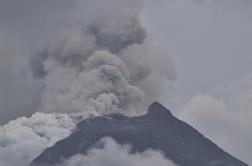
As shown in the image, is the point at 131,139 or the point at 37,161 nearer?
the point at 37,161

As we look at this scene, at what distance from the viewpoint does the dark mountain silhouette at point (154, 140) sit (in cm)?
17411

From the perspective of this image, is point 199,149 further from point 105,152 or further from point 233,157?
point 105,152

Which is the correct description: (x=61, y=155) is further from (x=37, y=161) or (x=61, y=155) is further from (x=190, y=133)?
(x=190, y=133)

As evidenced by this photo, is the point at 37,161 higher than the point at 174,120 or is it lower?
lower

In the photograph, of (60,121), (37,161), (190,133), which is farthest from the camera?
(190,133)

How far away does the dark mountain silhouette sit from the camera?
571ft

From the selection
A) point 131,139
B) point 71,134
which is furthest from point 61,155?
point 131,139

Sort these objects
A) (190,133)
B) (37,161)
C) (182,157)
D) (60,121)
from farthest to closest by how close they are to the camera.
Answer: (190,133) → (182,157) → (37,161) → (60,121)

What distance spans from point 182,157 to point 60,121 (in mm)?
47362

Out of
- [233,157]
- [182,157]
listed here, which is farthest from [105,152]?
[233,157]

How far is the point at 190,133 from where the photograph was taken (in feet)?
636

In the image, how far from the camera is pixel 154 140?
186m

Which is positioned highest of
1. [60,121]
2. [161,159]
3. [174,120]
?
[174,120]

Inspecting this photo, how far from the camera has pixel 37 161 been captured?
550 ft
